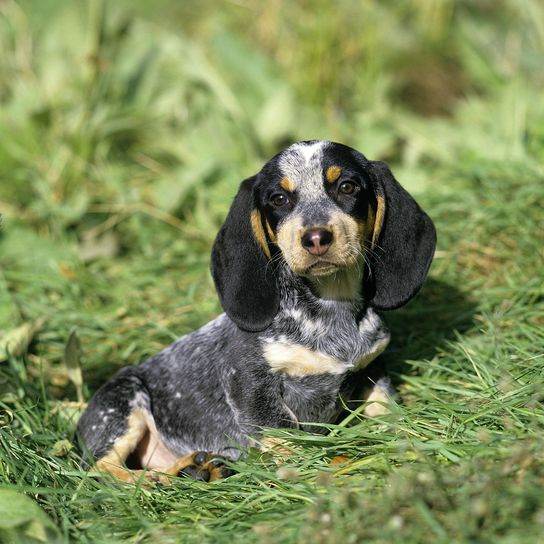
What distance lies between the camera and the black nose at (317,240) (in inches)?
146

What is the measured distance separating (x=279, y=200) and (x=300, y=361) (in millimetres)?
807

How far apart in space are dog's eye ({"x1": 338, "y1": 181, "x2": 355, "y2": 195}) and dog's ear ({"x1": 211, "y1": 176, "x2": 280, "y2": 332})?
0.46 m

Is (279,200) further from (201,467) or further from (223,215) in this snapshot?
(223,215)

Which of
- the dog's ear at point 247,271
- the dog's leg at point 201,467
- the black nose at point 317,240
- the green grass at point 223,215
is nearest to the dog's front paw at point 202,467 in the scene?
the dog's leg at point 201,467

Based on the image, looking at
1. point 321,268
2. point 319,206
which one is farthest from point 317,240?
point 319,206

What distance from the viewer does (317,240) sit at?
3.70m

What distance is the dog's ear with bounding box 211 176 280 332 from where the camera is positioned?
408cm

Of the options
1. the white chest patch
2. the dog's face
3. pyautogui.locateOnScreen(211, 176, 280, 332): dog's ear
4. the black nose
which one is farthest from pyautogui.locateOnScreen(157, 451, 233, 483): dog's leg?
the black nose

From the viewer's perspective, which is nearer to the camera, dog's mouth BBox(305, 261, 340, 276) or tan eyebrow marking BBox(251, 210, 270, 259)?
dog's mouth BBox(305, 261, 340, 276)

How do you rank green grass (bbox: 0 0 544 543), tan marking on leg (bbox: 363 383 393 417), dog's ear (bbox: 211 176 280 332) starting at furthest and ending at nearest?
1. tan marking on leg (bbox: 363 383 393 417)
2. dog's ear (bbox: 211 176 280 332)
3. green grass (bbox: 0 0 544 543)

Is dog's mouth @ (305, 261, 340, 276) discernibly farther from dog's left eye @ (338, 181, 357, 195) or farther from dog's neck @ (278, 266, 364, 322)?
dog's left eye @ (338, 181, 357, 195)

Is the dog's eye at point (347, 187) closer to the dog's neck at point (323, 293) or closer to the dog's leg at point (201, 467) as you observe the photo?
the dog's neck at point (323, 293)

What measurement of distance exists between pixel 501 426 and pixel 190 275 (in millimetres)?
3415

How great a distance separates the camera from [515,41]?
9289 mm
